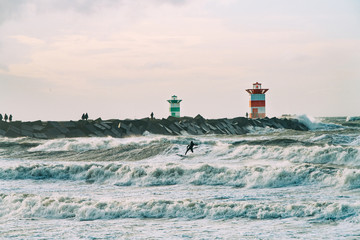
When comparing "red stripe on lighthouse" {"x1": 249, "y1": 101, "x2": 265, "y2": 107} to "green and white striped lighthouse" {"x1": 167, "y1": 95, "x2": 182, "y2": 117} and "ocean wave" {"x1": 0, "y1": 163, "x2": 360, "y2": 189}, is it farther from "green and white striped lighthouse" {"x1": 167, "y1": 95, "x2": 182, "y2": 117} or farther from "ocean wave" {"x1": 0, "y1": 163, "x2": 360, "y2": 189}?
"ocean wave" {"x1": 0, "y1": 163, "x2": 360, "y2": 189}

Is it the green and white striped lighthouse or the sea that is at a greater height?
the green and white striped lighthouse

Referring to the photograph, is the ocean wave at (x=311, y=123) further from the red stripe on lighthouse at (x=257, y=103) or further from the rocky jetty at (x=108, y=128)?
the rocky jetty at (x=108, y=128)

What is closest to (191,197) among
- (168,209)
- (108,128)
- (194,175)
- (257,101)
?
(168,209)

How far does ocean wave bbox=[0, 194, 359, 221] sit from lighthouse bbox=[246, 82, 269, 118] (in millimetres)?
34599

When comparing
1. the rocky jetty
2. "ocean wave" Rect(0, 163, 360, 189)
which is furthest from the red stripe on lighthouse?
"ocean wave" Rect(0, 163, 360, 189)

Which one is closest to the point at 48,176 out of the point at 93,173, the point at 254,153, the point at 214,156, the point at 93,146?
the point at 93,173

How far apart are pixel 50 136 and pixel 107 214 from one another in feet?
75.2

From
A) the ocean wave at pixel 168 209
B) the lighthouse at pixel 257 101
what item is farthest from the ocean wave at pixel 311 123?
the ocean wave at pixel 168 209

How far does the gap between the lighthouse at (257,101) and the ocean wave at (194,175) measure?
29.8m

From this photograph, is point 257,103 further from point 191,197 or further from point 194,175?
point 191,197

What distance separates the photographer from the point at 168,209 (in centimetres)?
978

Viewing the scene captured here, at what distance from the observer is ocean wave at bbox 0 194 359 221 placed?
9117mm

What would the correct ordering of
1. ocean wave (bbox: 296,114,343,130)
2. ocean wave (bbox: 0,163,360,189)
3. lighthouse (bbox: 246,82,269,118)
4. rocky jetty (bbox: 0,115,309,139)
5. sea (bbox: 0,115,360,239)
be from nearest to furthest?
sea (bbox: 0,115,360,239) → ocean wave (bbox: 0,163,360,189) → rocky jetty (bbox: 0,115,309,139) → lighthouse (bbox: 246,82,269,118) → ocean wave (bbox: 296,114,343,130)

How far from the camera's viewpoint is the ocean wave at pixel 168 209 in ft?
29.9
